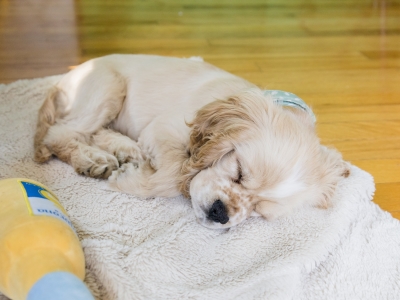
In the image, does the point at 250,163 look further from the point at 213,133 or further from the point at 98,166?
the point at 98,166

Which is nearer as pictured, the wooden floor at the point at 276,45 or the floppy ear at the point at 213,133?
the floppy ear at the point at 213,133

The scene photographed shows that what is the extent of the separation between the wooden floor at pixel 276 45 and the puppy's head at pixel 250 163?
0.54 metres

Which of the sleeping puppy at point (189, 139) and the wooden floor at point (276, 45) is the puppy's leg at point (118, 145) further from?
the wooden floor at point (276, 45)

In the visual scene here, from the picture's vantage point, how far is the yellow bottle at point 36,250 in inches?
42.8

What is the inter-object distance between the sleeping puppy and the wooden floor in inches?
22.2

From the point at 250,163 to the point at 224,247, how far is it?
0.30 m

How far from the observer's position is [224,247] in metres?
1.62

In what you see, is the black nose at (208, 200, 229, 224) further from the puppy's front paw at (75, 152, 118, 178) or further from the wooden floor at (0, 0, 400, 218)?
the wooden floor at (0, 0, 400, 218)

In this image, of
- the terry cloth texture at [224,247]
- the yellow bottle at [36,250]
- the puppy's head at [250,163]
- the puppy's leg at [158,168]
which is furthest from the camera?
the puppy's leg at [158,168]

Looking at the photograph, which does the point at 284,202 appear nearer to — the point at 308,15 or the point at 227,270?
the point at 227,270

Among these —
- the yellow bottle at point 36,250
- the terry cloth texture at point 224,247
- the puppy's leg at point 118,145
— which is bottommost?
the terry cloth texture at point 224,247

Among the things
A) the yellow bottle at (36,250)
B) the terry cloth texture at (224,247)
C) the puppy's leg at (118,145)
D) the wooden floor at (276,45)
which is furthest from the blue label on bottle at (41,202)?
the wooden floor at (276,45)

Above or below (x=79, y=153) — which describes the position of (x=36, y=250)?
above

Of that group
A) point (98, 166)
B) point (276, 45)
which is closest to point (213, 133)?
point (98, 166)
